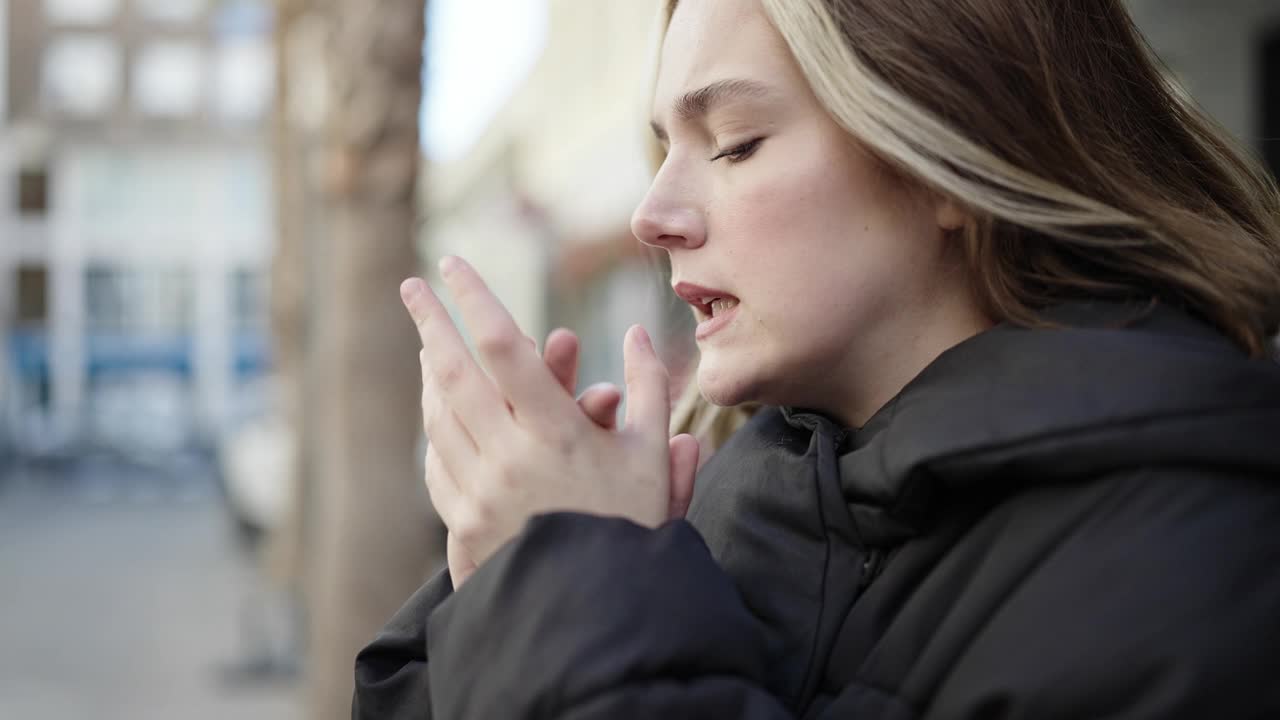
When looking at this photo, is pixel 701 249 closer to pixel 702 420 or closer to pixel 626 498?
pixel 626 498

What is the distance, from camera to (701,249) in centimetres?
132

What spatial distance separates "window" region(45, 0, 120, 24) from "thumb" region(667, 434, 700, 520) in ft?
123

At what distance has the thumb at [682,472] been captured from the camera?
1.21m

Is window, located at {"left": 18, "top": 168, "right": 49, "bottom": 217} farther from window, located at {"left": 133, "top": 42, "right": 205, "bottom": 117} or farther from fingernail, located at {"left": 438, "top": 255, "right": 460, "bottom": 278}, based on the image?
fingernail, located at {"left": 438, "top": 255, "right": 460, "bottom": 278}

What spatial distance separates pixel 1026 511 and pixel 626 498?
1.17 feet

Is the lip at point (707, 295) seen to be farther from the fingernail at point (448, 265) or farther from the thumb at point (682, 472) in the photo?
the fingernail at point (448, 265)

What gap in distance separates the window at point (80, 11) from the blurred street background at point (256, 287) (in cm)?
9

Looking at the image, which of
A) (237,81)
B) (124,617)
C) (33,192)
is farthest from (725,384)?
(33,192)

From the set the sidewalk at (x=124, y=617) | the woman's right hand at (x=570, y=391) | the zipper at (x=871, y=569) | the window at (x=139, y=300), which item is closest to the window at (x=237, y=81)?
the window at (x=139, y=300)

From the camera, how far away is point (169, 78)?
1367 inches

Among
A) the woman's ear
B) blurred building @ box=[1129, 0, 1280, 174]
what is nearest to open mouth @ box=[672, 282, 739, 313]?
the woman's ear

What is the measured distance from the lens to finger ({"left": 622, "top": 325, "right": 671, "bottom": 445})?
117 cm

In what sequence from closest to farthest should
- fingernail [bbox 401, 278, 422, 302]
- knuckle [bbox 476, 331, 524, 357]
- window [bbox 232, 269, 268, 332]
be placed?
knuckle [bbox 476, 331, 524, 357]
fingernail [bbox 401, 278, 422, 302]
window [bbox 232, 269, 268, 332]

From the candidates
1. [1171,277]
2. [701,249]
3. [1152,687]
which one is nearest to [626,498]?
[701,249]
